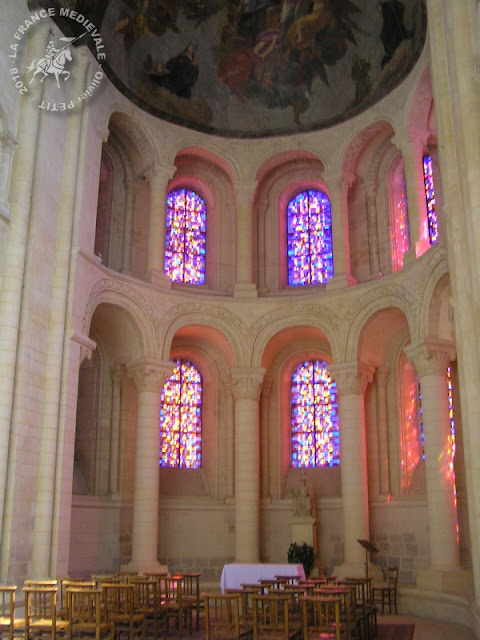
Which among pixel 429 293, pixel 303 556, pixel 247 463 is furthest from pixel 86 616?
pixel 429 293

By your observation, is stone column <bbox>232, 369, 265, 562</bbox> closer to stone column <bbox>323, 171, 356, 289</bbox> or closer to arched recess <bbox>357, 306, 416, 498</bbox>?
arched recess <bbox>357, 306, 416, 498</bbox>

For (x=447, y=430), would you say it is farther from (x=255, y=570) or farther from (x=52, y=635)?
(x=52, y=635)

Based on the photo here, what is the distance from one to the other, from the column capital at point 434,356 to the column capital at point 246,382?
16.5ft

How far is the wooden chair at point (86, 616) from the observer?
10.1 m

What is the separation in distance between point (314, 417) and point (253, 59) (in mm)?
11181

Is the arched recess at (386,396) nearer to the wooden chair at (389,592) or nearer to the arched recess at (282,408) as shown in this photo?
the arched recess at (282,408)

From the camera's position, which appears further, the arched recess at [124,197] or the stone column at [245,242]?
the stone column at [245,242]

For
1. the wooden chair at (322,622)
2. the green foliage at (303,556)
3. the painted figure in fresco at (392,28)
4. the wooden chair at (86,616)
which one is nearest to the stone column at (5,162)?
the wooden chair at (86,616)

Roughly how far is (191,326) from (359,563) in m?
7.87

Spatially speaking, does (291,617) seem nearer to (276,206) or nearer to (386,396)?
(386,396)

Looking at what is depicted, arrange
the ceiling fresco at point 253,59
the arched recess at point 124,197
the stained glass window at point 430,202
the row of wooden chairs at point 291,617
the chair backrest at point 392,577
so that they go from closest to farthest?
the row of wooden chairs at point 291,617 < the chair backrest at point 392,577 < the stained glass window at point 430,202 < the ceiling fresco at point 253,59 < the arched recess at point 124,197

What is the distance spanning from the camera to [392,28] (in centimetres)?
2050

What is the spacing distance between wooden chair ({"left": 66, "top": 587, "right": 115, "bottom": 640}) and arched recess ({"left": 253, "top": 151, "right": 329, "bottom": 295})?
43.2ft

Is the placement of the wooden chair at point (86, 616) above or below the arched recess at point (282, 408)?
below
